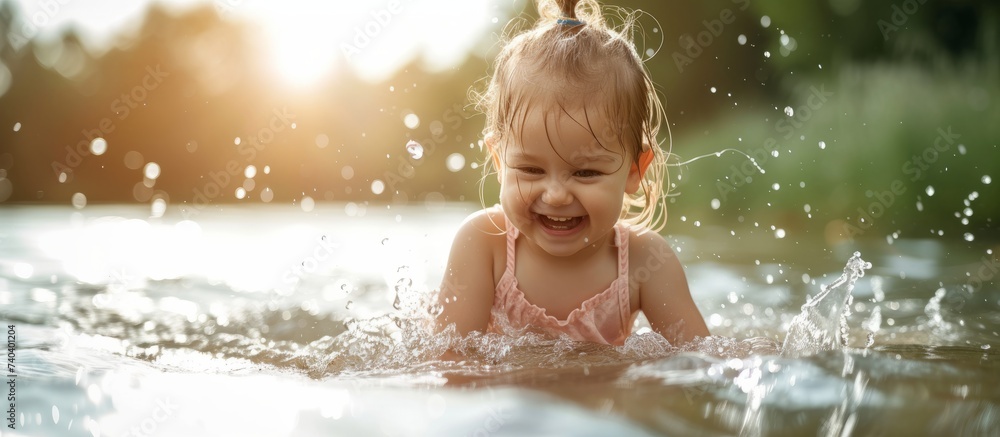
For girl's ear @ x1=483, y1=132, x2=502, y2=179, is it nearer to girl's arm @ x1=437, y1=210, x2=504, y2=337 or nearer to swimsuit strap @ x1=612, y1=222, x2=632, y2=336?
girl's arm @ x1=437, y1=210, x2=504, y2=337

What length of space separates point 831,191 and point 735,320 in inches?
239

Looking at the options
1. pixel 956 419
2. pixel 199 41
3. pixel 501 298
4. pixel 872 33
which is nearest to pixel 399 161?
pixel 872 33

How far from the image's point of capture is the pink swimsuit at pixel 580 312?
3277mm

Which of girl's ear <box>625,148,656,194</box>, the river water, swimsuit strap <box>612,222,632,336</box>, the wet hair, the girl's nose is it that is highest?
the wet hair

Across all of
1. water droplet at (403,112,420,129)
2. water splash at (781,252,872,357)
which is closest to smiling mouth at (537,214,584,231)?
water splash at (781,252,872,357)

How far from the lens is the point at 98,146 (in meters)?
24.7

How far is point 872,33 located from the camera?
11.4 m

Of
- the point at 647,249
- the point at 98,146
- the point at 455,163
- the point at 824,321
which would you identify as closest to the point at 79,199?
the point at 98,146

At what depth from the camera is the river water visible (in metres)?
1.76

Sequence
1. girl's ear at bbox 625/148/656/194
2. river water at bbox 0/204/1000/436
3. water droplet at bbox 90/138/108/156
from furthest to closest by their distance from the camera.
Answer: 1. water droplet at bbox 90/138/108/156
2. girl's ear at bbox 625/148/656/194
3. river water at bbox 0/204/1000/436

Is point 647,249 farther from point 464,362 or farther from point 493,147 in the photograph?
point 464,362

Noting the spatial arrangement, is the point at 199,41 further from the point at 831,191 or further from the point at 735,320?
the point at 735,320

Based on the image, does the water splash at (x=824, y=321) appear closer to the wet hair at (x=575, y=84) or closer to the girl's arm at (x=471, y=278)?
the wet hair at (x=575, y=84)

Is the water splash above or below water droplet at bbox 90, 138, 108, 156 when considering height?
below
